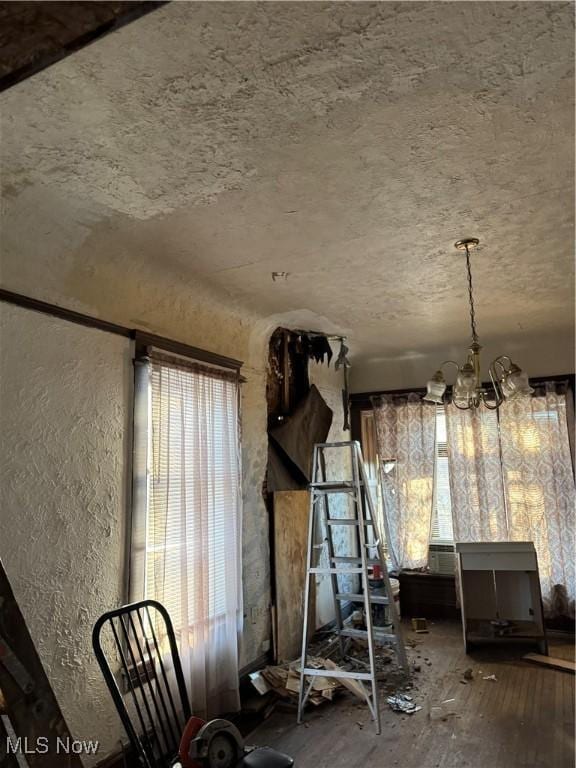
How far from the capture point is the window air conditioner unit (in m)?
5.06

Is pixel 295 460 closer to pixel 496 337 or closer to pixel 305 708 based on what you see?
pixel 305 708

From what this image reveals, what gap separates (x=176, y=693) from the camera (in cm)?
269

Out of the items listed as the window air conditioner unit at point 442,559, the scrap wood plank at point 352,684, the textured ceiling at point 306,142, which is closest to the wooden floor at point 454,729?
the scrap wood plank at point 352,684

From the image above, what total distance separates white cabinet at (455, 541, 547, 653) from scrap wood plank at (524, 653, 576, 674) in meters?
0.13

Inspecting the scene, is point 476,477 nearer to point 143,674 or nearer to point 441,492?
point 441,492

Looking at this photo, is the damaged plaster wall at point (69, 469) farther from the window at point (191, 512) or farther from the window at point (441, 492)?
the window at point (441, 492)

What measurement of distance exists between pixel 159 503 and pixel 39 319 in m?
1.17

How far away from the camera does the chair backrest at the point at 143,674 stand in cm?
185

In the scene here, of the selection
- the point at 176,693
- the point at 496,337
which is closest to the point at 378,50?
the point at 176,693

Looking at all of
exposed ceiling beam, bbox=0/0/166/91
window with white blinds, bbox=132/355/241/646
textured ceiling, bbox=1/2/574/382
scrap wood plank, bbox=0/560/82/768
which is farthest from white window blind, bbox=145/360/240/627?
exposed ceiling beam, bbox=0/0/166/91

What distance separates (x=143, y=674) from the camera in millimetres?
2574

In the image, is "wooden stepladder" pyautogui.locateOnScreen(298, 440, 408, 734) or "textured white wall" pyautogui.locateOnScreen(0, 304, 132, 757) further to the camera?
"wooden stepladder" pyautogui.locateOnScreen(298, 440, 408, 734)

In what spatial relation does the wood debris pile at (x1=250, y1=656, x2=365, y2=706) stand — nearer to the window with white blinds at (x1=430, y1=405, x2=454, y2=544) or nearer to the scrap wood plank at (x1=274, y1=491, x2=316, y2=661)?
the scrap wood plank at (x1=274, y1=491, x2=316, y2=661)

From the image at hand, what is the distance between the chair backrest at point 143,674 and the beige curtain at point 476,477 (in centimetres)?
328
